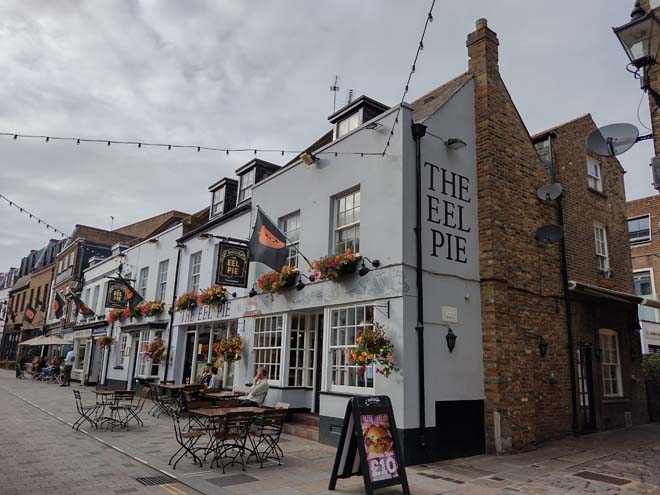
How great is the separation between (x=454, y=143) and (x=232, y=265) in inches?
255

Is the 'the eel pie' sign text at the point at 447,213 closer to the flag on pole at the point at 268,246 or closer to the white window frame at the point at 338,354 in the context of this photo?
the white window frame at the point at 338,354

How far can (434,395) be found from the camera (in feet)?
28.8

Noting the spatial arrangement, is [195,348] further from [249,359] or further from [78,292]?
[78,292]

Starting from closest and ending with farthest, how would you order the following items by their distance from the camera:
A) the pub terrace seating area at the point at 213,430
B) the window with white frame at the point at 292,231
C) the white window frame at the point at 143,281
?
the pub terrace seating area at the point at 213,430, the window with white frame at the point at 292,231, the white window frame at the point at 143,281

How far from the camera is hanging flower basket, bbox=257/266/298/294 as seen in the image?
1158 centimetres

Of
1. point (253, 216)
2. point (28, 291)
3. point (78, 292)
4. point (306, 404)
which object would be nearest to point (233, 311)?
point (253, 216)

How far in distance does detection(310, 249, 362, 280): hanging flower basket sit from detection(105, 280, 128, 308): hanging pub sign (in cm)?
1268

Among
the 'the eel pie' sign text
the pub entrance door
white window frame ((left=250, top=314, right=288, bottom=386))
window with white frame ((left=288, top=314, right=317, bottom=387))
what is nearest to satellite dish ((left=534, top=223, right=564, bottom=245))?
the 'the eel pie' sign text

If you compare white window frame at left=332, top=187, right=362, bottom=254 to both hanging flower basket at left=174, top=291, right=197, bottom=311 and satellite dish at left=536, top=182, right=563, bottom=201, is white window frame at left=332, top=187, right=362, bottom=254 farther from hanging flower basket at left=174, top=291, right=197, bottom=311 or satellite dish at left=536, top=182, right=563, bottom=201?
hanging flower basket at left=174, top=291, right=197, bottom=311

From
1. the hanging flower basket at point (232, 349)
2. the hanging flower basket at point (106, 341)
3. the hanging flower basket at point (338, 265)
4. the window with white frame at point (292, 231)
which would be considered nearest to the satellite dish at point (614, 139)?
the hanging flower basket at point (338, 265)

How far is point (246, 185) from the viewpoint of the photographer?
1706cm

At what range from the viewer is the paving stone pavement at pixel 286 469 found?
21.5 feet

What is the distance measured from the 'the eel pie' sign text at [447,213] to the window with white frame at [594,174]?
236 inches

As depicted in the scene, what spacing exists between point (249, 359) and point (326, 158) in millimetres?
5712
